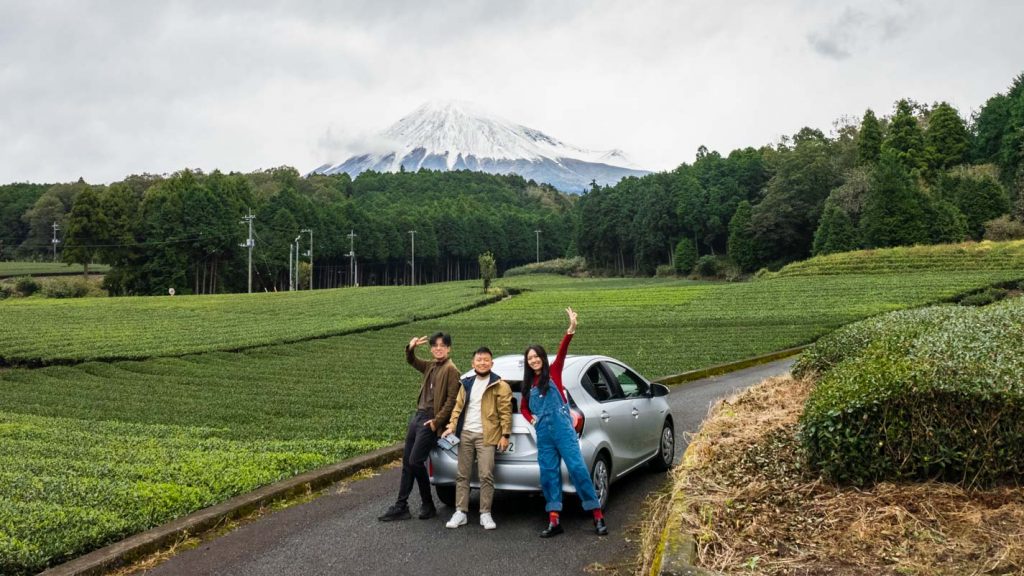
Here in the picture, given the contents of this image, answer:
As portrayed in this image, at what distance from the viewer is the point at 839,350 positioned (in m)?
10.5

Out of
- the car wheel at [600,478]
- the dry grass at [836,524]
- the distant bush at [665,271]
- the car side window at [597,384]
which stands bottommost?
the car wheel at [600,478]

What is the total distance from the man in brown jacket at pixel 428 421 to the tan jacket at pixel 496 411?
0.41 metres

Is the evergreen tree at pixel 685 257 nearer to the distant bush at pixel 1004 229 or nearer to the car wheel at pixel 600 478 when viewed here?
the distant bush at pixel 1004 229

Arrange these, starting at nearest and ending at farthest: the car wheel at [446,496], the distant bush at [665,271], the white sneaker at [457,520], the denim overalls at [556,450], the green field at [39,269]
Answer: the denim overalls at [556,450], the white sneaker at [457,520], the car wheel at [446,496], the green field at [39,269], the distant bush at [665,271]

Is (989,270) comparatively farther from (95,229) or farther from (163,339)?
(95,229)

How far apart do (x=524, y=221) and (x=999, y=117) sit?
86.7 metres

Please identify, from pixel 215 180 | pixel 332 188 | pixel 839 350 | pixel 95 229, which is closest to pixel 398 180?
pixel 332 188

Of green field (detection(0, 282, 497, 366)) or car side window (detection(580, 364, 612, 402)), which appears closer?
car side window (detection(580, 364, 612, 402))

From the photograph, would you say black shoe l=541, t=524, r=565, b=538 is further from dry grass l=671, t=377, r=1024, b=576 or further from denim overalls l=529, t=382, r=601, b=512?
dry grass l=671, t=377, r=1024, b=576

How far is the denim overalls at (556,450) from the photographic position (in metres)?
6.91

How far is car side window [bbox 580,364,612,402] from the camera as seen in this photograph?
8.14 metres

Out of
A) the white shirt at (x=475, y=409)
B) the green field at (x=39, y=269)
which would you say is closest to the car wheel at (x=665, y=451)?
the white shirt at (x=475, y=409)

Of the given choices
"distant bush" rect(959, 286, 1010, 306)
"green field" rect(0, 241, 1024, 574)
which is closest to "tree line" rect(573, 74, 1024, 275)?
"green field" rect(0, 241, 1024, 574)

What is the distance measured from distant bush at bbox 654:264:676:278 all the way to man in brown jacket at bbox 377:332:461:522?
96.7 metres
